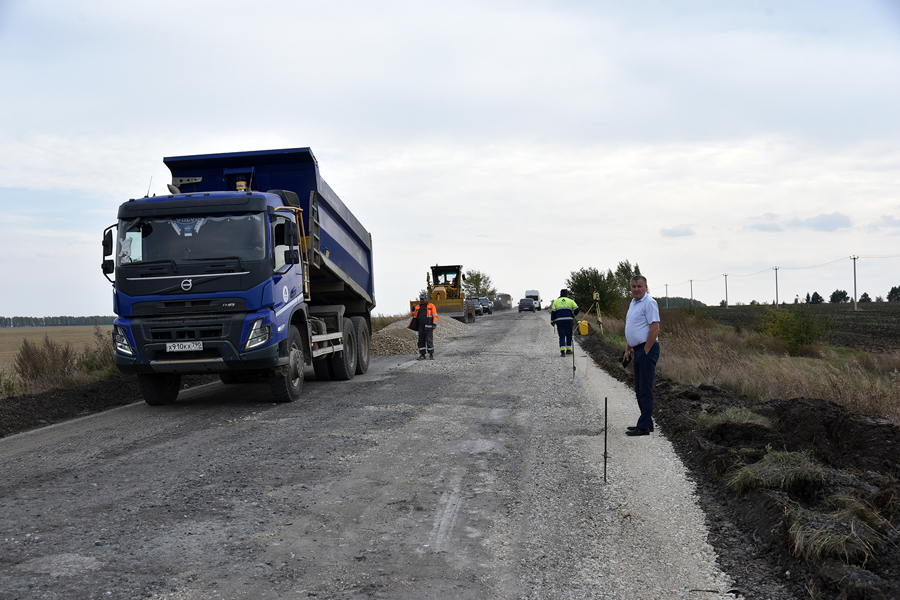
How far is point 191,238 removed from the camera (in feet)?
31.7

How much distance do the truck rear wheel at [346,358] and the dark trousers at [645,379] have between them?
7057 millimetres

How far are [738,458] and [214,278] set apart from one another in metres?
6.90

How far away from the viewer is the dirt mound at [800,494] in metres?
3.70

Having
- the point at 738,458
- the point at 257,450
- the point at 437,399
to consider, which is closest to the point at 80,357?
the point at 437,399

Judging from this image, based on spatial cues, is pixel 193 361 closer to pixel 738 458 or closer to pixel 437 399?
pixel 437 399

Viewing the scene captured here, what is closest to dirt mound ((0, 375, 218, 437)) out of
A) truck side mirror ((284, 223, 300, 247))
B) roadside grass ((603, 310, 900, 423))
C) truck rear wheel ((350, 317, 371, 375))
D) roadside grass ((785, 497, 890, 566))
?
truck side mirror ((284, 223, 300, 247))

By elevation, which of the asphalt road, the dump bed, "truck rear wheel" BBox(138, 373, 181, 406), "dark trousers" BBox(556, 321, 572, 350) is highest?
the dump bed

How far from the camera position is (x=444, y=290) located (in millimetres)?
39000

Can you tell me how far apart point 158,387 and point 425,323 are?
8880mm

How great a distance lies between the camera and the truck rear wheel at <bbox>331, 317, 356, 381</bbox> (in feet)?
44.1

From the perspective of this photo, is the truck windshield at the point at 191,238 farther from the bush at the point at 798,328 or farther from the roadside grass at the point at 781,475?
the bush at the point at 798,328

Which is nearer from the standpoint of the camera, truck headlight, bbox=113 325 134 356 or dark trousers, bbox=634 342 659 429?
dark trousers, bbox=634 342 659 429

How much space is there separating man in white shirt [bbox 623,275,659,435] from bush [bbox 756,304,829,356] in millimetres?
17950

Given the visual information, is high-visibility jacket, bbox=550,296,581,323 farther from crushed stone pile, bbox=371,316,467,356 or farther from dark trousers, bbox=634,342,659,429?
dark trousers, bbox=634,342,659,429
